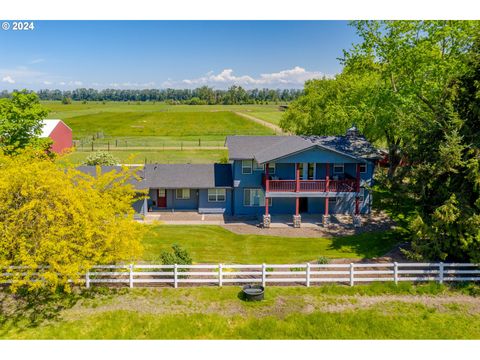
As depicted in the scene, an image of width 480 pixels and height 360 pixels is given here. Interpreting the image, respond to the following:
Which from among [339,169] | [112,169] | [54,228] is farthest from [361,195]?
[54,228]

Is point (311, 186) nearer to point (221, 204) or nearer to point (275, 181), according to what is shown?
point (275, 181)

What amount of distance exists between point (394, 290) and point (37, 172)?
15.6 metres

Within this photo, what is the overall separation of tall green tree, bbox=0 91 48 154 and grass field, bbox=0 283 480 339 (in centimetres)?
2143

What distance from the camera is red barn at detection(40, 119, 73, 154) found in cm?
5552

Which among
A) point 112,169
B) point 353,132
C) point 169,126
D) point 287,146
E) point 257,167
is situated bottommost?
point 112,169

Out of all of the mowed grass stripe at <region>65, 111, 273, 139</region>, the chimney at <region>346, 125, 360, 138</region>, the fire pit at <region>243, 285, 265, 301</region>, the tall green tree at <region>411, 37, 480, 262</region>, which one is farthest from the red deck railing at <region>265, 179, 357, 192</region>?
the mowed grass stripe at <region>65, 111, 273, 139</region>

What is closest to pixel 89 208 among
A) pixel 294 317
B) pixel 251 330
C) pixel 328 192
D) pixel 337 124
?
pixel 251 330

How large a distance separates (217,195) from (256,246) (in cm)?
889

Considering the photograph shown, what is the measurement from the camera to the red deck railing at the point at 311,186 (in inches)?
1203

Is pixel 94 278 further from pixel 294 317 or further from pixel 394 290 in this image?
pixel 394 290

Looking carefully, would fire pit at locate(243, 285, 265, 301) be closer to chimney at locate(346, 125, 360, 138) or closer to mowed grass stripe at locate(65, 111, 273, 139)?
chimney at locate(346, 125, 360, 138)

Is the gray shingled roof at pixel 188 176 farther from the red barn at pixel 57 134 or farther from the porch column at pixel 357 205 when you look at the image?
the red barn at pixel 57 134

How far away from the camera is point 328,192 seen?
100 feet

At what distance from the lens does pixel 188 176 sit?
34500 mm
